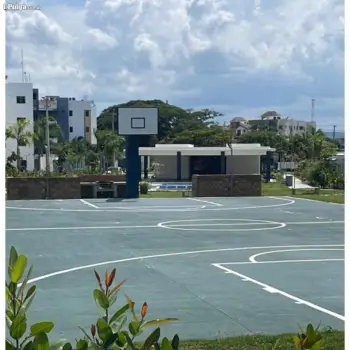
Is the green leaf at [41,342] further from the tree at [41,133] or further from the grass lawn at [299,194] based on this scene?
the tree at [41,133]

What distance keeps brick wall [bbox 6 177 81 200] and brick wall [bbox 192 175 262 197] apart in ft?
17.0

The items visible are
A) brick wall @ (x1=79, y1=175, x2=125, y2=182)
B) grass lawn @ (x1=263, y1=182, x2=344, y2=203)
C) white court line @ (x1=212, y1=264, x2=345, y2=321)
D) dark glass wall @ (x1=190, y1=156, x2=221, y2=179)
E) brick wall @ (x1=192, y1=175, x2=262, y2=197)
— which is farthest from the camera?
dark glass wall @ (x1=190, y1=156, x2=221, y2=179)

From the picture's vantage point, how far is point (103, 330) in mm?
1883

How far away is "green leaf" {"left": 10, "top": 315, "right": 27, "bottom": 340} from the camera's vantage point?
1810 millimetres

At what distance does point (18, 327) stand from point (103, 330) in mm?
231

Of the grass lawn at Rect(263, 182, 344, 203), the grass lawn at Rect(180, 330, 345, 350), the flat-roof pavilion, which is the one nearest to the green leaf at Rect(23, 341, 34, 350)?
the grass lawn at Rect(180, 330, 345, 350)

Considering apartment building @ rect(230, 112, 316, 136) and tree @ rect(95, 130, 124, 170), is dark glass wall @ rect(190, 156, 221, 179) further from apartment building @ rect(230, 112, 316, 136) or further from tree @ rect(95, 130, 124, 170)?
apartment building @ rect(230, 112, 316, 136)

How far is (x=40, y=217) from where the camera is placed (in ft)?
64.1

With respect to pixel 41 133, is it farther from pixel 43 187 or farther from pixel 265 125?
pixel 265 125
